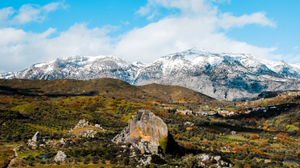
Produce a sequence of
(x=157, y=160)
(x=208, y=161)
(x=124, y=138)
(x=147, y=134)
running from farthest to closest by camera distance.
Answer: (x=124, y=138) → (x=147, y=134) → (x=208, y=161) → (x=157, y=160)

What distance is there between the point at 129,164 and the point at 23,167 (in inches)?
682

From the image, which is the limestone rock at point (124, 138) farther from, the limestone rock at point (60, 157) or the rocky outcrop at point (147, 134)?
the limestone rock at point (60, 157)

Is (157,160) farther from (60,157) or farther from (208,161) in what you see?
(60,157)

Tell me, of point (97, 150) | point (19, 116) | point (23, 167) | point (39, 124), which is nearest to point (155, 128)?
point (97, 150)

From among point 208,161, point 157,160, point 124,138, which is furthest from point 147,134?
point 208,161

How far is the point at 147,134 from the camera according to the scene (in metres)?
46.7

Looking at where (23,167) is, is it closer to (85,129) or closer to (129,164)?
(129,164)

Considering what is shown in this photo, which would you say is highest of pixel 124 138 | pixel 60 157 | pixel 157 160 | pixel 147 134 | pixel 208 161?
pixel 147 134

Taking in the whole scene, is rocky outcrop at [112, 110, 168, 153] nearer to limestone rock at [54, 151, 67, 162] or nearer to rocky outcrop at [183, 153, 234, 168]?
rocky outcrop at [183, 153, 234, 168]

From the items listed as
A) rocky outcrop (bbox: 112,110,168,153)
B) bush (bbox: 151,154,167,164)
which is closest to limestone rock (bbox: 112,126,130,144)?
rocky outcrop (bbox: 112,110,168,153)

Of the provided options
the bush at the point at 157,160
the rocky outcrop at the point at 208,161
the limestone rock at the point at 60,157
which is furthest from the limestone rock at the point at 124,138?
the rocky outcrop at the point at 208,161

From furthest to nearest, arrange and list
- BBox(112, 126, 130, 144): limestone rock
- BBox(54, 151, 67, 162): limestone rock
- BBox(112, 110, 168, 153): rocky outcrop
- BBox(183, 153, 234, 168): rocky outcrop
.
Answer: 1. BBox(112, 126, 130, 144): limestone rock
2. BBox(112, 110, 168, 153): rocky outcrop
3. BBox(183, 153, 234, 168): rocky outcrop
4. BBox(54, 151, 67, 162): limestone rock

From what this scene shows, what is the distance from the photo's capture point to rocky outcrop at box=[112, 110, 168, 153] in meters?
44.6

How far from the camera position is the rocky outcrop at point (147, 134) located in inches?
1756
